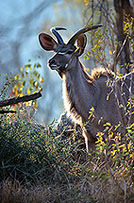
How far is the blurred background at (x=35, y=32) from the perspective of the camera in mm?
15164

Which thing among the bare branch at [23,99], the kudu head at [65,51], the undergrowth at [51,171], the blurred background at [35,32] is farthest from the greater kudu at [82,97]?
the blurred background at [35,32]

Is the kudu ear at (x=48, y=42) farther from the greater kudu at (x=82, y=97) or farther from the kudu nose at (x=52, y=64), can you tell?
the kudu nose at (x=52, y=64)

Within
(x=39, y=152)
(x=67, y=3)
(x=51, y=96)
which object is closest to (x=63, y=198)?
(x=39, y=152)

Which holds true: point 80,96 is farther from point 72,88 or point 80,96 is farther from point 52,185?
point 52,185

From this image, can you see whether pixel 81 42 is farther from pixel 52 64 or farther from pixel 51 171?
pixel 51 171

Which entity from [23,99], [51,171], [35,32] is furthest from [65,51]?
[35,32]

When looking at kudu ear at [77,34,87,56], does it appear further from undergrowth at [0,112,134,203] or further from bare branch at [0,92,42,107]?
bare branch at [0,92,42,107]

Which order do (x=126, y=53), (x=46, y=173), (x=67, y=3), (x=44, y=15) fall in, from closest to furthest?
(x=46, y=173) → (x=126, y=53) → (x=67, y=3) → (x=44, y=15)

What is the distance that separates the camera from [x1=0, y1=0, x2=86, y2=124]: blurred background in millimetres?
15164

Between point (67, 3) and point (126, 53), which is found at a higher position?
point (67, 3)

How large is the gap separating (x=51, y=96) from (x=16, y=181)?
12590mm

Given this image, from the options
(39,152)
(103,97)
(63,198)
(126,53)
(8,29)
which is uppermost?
(8,29)

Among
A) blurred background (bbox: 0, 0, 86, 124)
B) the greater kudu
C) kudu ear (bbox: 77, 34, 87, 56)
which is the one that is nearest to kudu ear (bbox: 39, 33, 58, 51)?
the greater kudu

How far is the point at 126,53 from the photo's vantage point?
8195 millimetres
